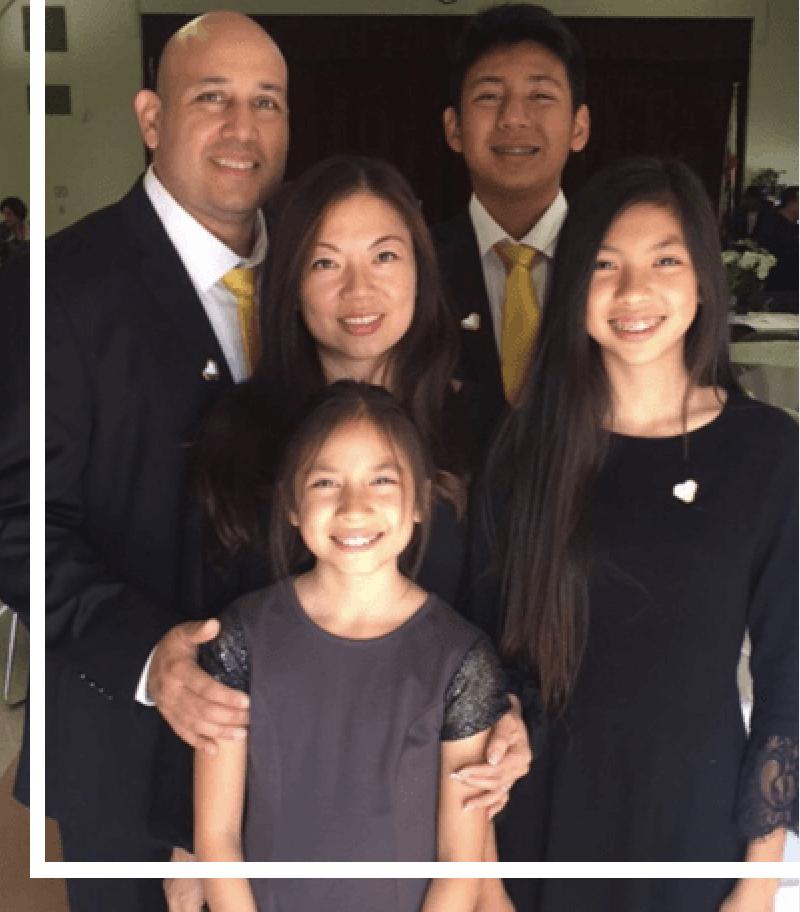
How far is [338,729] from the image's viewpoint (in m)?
2.28

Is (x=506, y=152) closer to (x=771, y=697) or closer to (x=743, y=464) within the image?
(x=743, y=464)

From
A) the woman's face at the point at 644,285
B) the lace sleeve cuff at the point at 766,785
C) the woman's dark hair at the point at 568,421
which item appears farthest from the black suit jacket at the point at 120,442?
the lace sleeve cuff at the point at 766,785

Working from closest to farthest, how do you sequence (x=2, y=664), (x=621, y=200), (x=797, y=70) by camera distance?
1. (x=621, y=200)
2. (x=797, y=70)
3. (x=2, y=664)

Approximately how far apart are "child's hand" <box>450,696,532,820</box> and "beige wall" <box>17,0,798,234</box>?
1.02 meters

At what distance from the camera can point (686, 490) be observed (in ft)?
7.27

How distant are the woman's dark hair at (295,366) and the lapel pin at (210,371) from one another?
4 centimetres

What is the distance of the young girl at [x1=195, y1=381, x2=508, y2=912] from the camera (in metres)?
2.19

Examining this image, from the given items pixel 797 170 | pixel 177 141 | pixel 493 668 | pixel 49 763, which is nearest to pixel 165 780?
pixel 49 763

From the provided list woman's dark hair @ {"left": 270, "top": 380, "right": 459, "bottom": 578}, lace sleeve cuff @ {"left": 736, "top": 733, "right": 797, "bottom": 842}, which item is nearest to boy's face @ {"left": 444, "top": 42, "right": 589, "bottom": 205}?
woman's dark hair @ {"left": 270, "top": 380, "right": 459, "bottom": 578}

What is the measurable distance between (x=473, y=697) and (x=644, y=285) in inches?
28.3

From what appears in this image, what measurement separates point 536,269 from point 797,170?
1.59ft

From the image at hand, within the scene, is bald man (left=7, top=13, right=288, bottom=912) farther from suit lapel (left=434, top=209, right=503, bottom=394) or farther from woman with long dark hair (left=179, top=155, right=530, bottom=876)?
suit lapel (left=434, top=209, right=503, bottom=394)

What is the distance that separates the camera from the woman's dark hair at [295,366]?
2.18m

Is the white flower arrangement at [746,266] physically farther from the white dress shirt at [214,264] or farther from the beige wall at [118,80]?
the white dress shirt at [214,264]
